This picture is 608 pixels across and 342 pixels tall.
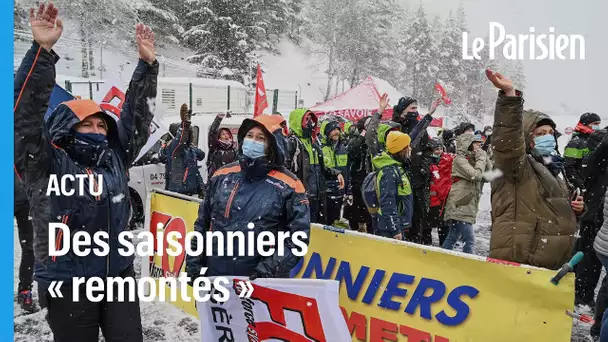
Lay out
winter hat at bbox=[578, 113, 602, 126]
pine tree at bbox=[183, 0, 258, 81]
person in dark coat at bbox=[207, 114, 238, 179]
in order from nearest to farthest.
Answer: winter hat at bbox=[578, 113, 602, 126]
person in dark coat at bbox=[207, 114, 238, 179]
pine tree at bbox=[183, 0, 258, 81]

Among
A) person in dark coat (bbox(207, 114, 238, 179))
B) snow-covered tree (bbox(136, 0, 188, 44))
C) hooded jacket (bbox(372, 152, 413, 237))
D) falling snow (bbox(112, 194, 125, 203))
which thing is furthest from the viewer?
snow-covered tree (bbox(136, 0, 188, 44))

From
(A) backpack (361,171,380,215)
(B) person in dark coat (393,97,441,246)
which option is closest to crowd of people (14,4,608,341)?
(A) backpack (361,171,380,215)

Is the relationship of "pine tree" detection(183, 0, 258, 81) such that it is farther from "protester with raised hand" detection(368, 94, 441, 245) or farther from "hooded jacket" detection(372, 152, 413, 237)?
"hooded jacket" detection(372, 152, 413, 237)

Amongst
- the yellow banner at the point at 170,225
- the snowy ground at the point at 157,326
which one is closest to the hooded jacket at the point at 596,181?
the snowy ground at the point at 157,326

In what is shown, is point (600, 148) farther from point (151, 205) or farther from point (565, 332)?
point (151, 205)

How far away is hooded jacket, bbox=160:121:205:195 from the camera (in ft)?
23.4

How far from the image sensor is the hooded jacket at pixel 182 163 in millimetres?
7137

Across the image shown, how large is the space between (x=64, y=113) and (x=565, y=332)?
3.16 metres

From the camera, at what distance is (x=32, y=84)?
7.34ft

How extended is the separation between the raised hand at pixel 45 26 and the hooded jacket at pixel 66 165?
0.05 m

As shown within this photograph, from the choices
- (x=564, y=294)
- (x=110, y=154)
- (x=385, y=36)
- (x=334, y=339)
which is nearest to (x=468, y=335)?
(x=564, y=294)

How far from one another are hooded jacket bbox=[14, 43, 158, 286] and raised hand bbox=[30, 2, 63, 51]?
0.05 metres

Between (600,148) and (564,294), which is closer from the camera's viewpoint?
(564,294)

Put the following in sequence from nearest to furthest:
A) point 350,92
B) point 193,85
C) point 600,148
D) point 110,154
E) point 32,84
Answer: point 32,84, point 110,154, point 600,148, point 350,92, point 193,85
